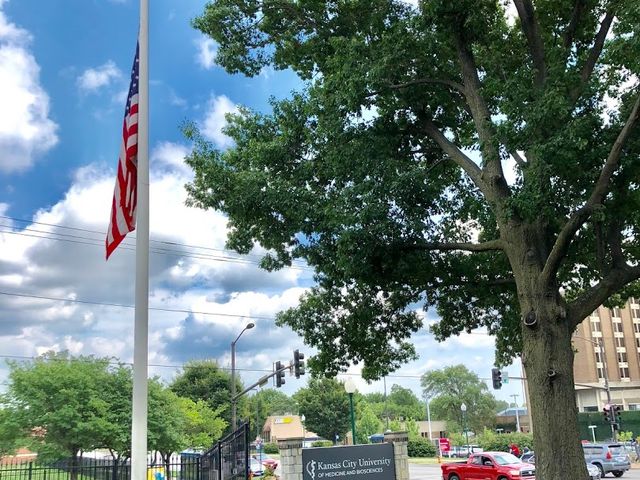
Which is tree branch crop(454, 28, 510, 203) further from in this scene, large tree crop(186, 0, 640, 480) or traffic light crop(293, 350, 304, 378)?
traffic light crop(293, 350, 304, 378)

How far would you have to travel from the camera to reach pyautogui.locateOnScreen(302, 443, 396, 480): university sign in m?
18.2

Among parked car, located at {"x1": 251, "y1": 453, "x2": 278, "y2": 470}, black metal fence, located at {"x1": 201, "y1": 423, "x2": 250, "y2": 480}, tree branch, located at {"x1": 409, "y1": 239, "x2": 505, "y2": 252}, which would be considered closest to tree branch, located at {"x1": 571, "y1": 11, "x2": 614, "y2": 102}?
tree branch, located at {"x1": 409, "y1": 239, "x2": 505, "y2": 252}

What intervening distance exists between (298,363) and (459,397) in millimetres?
95677

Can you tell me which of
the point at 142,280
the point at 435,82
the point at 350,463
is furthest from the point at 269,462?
the point at 142,280

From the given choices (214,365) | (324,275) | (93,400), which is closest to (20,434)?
(93,400)

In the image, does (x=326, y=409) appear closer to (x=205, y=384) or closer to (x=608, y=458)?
(x=205, y=384)

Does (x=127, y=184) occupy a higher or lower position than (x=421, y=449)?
higher

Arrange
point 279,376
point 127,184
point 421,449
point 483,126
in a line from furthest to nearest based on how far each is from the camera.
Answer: point 421,449
point 279,376
point 483,126
point 127,184

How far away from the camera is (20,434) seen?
101 feet

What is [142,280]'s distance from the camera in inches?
301

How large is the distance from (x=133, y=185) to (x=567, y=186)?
773 centimetres

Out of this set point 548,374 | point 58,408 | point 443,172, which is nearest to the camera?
point 548,374

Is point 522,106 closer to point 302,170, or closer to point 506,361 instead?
point 302,170

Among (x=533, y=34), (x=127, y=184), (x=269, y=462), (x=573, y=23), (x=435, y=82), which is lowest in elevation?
(x=269, y=462)
